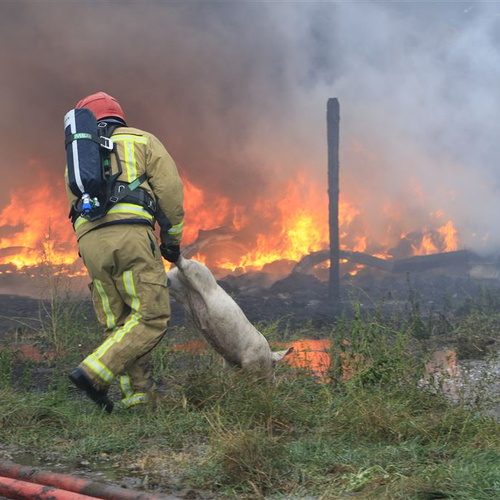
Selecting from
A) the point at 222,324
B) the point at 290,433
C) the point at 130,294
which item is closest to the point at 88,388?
the point at 130,294

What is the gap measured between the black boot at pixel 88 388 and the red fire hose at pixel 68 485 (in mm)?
928

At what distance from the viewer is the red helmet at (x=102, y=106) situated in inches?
180

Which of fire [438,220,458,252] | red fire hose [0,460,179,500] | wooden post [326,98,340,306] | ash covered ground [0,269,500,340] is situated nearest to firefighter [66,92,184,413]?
red fire hose [0,460,179,500]

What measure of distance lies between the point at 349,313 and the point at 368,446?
24.0 ft

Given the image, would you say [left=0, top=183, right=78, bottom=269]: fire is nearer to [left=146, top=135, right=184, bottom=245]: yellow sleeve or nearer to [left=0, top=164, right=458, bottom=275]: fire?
[left=0, top=164, right=458, bottom=275]: fire

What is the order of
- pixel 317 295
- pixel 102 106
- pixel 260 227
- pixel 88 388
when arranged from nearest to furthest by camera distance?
pixel 88 388
pixel 102 106
pixel 317 295
pixel 260 227

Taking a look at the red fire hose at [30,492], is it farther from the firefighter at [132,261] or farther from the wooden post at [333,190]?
the wooden post at [333,190]

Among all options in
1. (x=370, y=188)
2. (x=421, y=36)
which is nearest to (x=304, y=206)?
(x=370, y=188)

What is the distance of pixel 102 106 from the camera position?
457 centimetres

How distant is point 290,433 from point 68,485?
1.31m

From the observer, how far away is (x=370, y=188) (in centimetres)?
1493

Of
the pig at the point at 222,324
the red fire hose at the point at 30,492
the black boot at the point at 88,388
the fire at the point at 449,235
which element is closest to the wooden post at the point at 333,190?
the fire at the point at 449,235

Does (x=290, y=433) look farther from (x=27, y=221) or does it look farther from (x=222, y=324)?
(x=27, y=221)

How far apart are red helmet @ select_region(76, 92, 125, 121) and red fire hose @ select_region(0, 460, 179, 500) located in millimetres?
2366
